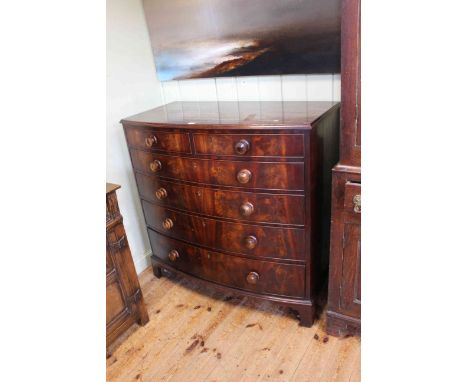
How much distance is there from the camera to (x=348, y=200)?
1.26 m

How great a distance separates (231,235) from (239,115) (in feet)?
1.85

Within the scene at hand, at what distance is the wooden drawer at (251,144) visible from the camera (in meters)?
1.29

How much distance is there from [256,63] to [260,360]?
4.69 ft

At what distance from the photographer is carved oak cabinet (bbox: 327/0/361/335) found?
1.07 meters

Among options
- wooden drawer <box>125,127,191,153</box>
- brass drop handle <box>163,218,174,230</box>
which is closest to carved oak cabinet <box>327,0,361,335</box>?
wooden drawer <box>125,127,191,153</box>

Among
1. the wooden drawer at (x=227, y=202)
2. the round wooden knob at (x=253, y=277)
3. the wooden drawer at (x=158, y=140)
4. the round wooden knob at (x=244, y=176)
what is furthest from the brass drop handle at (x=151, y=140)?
the round wooden knob at (x=253, y=277)

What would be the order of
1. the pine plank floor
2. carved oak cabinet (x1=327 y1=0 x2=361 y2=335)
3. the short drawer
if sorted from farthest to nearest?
the pine plank floor
the short drawer
carved oak cabinet (x1=327 y1=0 x2=361 y2=335)

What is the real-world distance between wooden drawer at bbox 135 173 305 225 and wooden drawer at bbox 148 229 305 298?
0.23 metres

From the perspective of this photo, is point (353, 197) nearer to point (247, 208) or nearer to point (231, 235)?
point (247, 208)

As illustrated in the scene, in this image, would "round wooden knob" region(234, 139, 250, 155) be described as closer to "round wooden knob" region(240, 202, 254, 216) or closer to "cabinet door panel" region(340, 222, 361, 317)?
"round wooden knob" region(240, 202, 254, 216)

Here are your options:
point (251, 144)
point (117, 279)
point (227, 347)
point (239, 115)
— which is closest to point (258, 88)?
point (239, 115)
